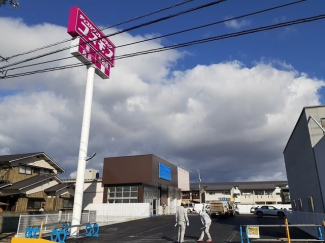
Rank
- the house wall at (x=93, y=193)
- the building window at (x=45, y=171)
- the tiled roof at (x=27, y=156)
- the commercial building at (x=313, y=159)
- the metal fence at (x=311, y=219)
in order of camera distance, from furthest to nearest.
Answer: the house wall at (x=93, y=193), the building window at (x=45, y=171), the tiled roof at (x=27, y=156), the commercial building at (x=313, y=159), the metal fence at (x=311, y=219)

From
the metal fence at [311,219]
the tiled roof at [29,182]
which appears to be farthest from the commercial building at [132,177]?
the metal fence at [311,219]

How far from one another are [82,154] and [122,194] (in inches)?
856

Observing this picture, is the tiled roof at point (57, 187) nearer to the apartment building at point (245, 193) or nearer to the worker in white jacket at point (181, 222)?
the worker in white jacket at point (181, 222)

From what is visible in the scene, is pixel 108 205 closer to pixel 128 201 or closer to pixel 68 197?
pixel 128 201

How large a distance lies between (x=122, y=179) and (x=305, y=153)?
26609mm

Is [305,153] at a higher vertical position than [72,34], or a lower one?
lower

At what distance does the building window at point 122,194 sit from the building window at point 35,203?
11294mm

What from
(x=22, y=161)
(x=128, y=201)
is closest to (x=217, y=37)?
(x=22, y=161)

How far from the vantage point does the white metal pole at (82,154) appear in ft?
62.3

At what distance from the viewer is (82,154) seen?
20.0 m

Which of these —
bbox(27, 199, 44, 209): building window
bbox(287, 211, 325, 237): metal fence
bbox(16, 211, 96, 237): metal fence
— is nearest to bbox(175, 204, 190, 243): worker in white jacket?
bbox(287, 211, 325, 237): metal fence

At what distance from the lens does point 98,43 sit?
73.7ft

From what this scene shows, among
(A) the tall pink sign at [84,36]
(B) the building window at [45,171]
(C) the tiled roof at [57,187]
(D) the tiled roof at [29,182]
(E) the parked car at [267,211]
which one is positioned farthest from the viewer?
(E) the parked car at [267,211]

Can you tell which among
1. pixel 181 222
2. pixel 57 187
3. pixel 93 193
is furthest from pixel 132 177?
pixel 181 222
